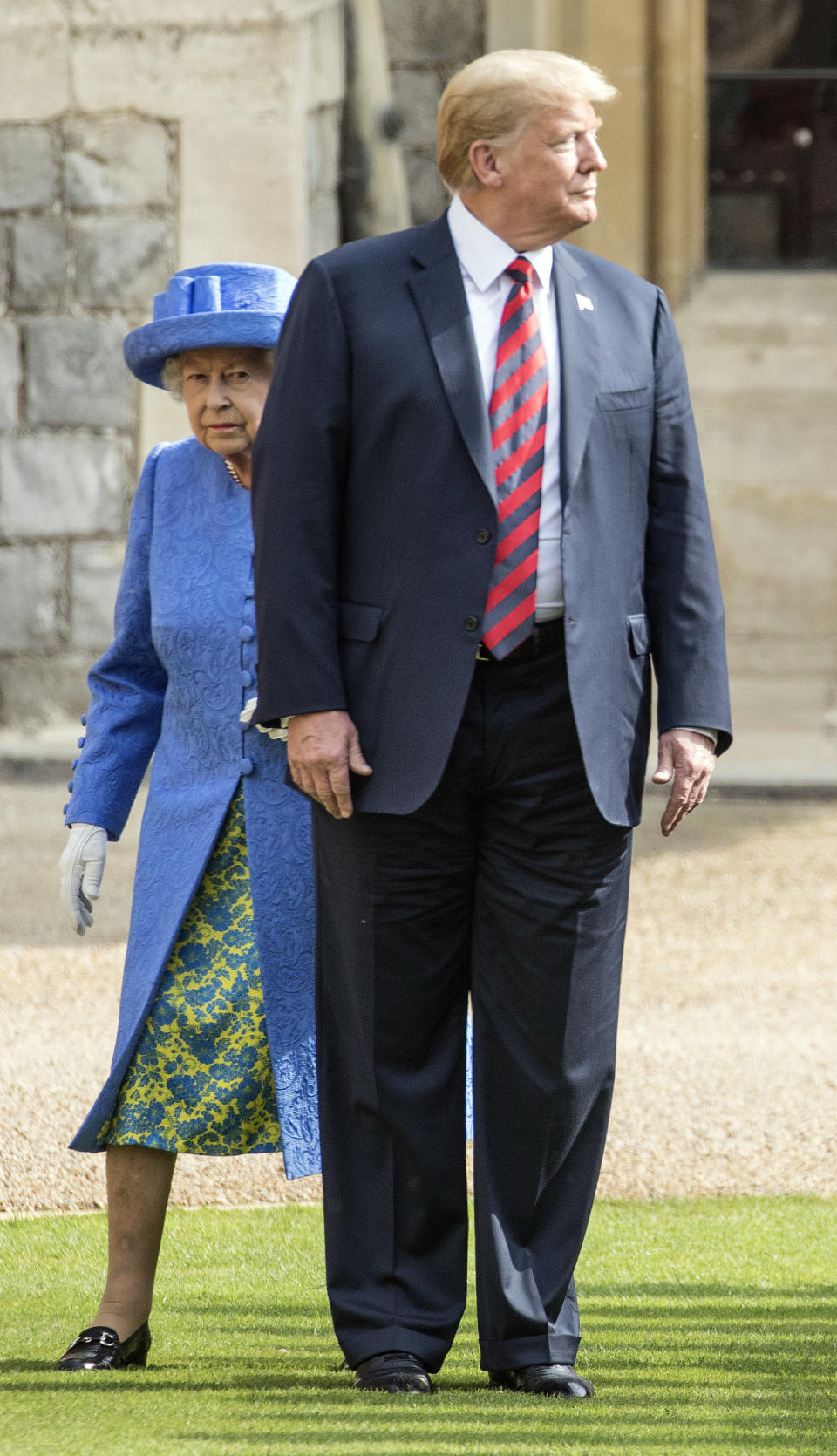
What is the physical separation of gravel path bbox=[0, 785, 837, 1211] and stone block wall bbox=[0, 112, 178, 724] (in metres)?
1.21

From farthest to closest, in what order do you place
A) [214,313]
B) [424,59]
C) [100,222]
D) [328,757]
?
[424,59] → [100,222] → [214,313] → [328,757]

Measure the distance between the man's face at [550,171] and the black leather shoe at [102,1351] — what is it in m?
1.57

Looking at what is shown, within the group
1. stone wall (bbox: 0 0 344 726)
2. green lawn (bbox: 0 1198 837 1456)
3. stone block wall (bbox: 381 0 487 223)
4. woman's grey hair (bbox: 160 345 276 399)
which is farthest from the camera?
stone block wall (bbox: 381 0 487 223)

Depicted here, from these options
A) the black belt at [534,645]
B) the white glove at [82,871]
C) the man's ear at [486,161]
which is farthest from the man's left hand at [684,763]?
the white glove at [82,871]

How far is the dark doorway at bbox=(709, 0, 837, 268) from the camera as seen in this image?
11.0m

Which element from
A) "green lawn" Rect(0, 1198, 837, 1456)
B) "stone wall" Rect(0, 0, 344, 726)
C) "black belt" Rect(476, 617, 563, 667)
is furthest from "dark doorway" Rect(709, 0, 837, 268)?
"black belt" Rect(476, 617, 563, 667)

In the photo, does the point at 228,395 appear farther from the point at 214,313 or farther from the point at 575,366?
the point at 575,366

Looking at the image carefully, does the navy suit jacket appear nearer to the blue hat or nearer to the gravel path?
the blue hat

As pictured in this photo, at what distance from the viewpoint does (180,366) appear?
3115mm

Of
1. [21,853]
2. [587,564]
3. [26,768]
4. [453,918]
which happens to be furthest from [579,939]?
[26,768]

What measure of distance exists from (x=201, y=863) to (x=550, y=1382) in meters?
0.86

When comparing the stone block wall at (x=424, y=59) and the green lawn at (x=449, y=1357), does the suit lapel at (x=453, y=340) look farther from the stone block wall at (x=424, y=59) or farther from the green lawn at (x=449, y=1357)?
the stone block wall at (x=424, y=59)

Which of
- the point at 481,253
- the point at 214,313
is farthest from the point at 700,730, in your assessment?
the point at 214,313

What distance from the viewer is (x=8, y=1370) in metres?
2.88
